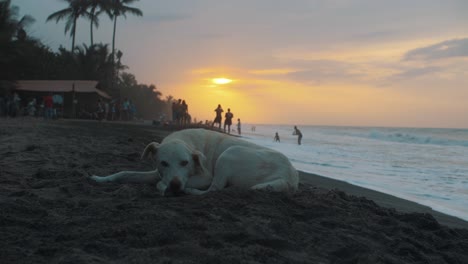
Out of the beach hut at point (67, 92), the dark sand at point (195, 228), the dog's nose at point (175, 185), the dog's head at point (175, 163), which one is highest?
the beach hut at point (67, 92)

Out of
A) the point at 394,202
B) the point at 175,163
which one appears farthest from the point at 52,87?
the point at 175,163

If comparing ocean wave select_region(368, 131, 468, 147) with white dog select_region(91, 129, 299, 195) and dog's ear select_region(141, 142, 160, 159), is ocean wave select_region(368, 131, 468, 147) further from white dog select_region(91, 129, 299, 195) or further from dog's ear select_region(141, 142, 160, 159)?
dog's ear select_region(141, 142, 160, 159)

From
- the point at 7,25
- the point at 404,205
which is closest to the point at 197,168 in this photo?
the point at 404,205

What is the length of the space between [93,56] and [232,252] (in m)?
43.1

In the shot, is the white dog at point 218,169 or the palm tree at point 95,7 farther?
the palm tree at point 95,7

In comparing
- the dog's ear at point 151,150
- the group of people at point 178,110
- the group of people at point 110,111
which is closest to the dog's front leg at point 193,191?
the dog's ear at point 151,150

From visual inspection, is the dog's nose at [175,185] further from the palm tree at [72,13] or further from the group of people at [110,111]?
the palm tree at [72,13]

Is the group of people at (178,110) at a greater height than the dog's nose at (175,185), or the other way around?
the group of people at (178,110)

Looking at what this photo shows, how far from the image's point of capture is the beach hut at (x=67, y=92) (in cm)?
2915

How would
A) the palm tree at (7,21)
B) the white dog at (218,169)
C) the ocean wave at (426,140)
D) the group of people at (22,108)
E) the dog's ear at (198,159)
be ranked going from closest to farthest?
1. the white dog at (218,169)
2. the dog's ear at (198,159)
3. the group of people at (22,108)
4. the palm tree at (7,21)
5. the ocean wave at (426,140)

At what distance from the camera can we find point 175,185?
453 centimetres

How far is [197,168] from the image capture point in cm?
502

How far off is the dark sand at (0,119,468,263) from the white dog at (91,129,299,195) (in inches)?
8.8

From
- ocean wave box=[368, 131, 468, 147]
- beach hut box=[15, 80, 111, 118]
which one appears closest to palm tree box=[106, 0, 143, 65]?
beach hut box=[15, 80, 111, 118]
